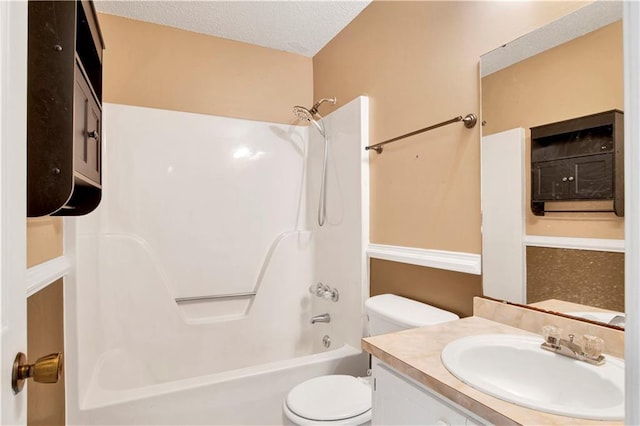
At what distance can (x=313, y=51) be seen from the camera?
8.73 feet

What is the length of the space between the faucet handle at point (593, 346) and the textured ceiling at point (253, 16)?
1.97 m

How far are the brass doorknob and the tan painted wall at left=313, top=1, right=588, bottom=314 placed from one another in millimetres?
1348

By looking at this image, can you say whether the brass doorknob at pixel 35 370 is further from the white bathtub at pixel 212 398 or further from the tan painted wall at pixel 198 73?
the tan painted wall at pixel 198 73

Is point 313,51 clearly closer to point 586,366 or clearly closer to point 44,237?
point 44,237

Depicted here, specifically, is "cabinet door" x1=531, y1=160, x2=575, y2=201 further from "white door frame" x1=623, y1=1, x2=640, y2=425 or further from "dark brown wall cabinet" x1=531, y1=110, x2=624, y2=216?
"white door frame" x1=623, y1=1, x2=640, y2=425

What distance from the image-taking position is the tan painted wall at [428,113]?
1.39 meters

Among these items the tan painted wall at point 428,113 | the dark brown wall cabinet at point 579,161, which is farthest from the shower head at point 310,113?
the dark brown wall cabinet at point 579,161

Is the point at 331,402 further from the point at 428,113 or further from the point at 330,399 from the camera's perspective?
the point at 428,113

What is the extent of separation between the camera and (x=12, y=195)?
56 centimetres

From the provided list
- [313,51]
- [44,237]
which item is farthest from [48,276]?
[313,51]

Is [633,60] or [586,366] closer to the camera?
[633,60]

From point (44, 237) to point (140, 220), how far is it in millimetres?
877

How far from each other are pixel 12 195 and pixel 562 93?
4.70ft

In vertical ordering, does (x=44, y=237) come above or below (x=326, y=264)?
above
